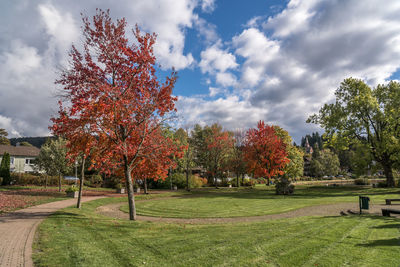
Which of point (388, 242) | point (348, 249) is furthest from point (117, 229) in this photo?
point (388, 242)

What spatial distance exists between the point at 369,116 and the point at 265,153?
53.0 feet

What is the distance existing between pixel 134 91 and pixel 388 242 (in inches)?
456

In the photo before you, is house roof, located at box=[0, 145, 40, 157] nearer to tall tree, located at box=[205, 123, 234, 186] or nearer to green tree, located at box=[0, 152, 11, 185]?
green tree, located at box=[0, 152, 11, 185]

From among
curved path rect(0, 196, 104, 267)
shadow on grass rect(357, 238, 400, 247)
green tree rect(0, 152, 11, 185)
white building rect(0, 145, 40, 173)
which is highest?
white building rect(0, 145, 40, 173)

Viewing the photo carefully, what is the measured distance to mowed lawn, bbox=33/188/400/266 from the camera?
5.63 m

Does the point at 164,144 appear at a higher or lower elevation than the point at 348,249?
higher

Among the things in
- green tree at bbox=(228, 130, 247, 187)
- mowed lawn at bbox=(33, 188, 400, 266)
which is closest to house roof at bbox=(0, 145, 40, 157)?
green tree at bbox=(228, 130, 247, 187)

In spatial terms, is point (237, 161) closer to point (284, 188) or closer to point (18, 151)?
point (284, 188)

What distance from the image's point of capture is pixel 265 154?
29703 mm

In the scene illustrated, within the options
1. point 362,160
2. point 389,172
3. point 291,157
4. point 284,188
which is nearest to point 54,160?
point 284,188

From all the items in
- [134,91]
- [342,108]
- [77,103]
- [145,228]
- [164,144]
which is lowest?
[145,228]

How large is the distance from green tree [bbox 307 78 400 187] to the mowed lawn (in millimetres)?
25594

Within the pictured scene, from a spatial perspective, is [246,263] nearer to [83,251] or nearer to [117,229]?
[83,251]

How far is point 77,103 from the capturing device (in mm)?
9031
